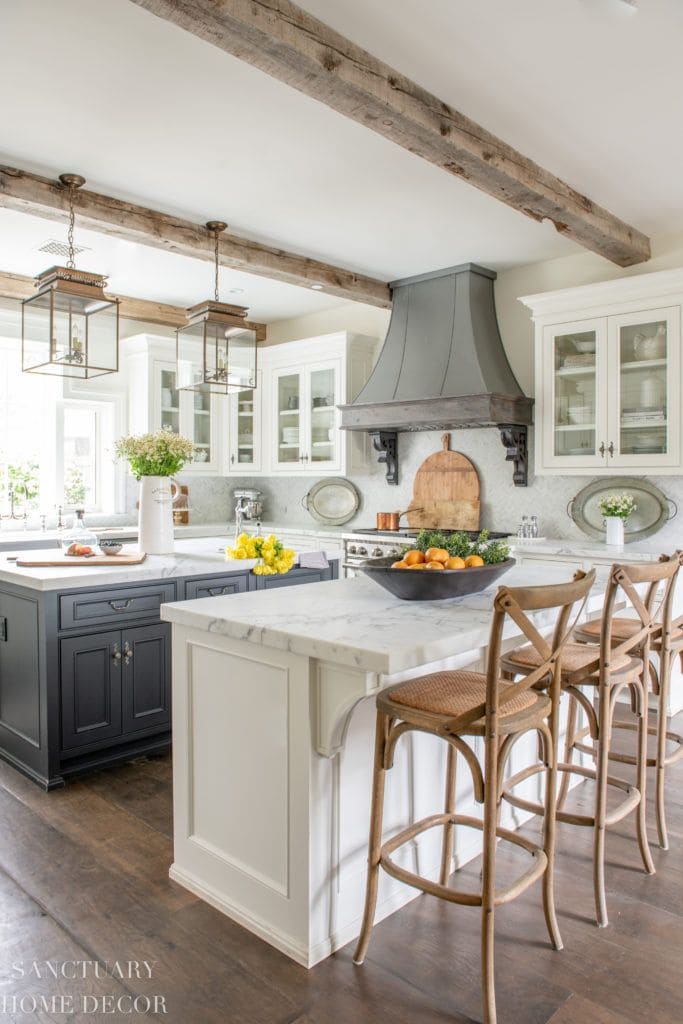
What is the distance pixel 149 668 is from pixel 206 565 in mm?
563

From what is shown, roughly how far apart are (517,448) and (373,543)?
1208 mm

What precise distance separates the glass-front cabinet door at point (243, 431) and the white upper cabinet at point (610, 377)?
2.80 metres

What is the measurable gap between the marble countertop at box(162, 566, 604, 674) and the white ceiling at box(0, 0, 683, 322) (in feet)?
6.35

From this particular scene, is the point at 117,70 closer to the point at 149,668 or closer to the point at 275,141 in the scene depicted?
the point at 275,141

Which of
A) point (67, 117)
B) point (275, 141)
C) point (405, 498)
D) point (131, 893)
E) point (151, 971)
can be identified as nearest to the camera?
point (151, 971)

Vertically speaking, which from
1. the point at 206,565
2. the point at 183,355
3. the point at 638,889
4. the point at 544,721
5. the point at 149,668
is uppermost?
the point at 183,355

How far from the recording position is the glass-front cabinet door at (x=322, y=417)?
5.98 m

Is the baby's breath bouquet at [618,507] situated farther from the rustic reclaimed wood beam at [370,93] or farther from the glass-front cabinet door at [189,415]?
the glass-front cabinet door at [189,415]

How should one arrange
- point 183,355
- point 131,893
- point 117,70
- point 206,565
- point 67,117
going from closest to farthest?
1. point 131,893
2. point 117,70
3. point 67,117
4. point 206,565
5. point 183,355

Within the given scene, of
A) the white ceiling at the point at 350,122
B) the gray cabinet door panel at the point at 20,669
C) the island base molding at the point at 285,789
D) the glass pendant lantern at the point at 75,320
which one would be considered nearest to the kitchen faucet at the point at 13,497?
the white ceiling at the point at 350,122

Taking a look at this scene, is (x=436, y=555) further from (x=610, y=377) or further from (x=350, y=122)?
(x=610, y=377)

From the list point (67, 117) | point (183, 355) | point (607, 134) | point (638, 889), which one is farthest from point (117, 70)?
point (638, 889)

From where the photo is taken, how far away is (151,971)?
1913 millimetres

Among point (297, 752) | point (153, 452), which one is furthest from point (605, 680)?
point (153, 452)
